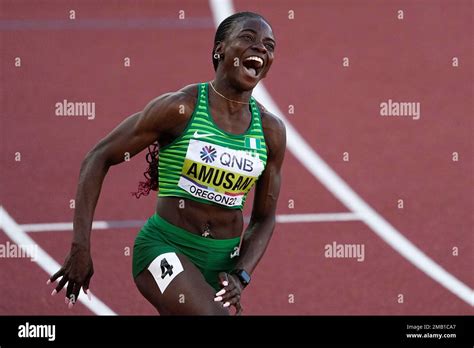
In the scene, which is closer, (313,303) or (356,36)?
(313,303)

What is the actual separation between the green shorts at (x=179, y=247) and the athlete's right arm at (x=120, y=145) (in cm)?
30

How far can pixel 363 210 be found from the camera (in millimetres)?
7730

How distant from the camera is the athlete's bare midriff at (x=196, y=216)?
4469 mm

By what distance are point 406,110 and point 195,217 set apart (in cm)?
383

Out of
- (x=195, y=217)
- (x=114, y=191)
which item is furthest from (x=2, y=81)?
(x=195, y=217)

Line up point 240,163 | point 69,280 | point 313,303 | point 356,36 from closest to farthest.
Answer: point 69,280 < point 240,163 < point 313,303 < point 356,36

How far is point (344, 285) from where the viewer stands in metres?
7.56

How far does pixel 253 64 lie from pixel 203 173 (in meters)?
0.53

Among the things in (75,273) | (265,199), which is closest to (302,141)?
(265,199)
